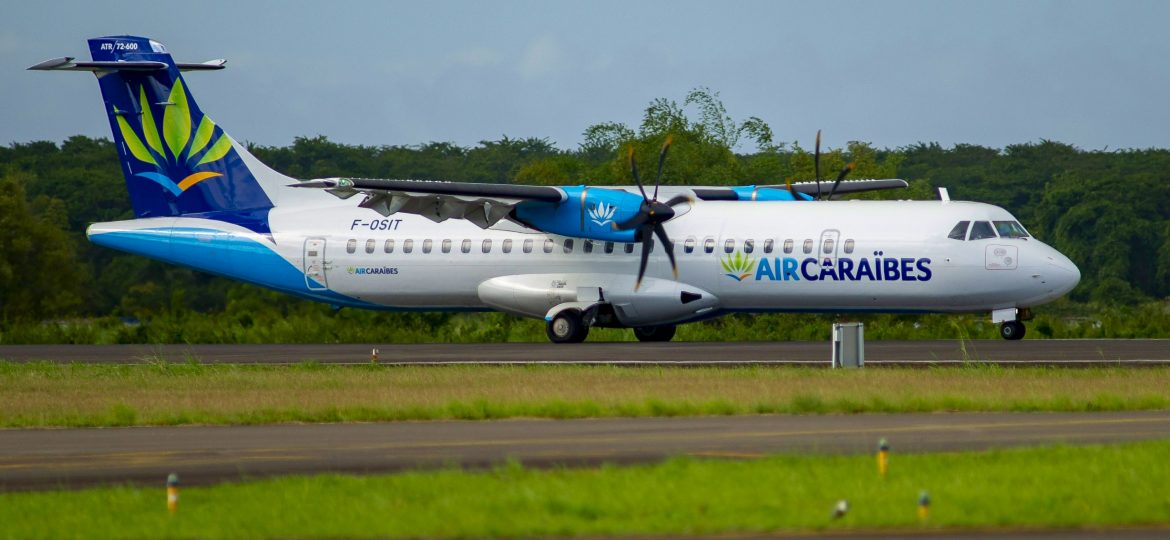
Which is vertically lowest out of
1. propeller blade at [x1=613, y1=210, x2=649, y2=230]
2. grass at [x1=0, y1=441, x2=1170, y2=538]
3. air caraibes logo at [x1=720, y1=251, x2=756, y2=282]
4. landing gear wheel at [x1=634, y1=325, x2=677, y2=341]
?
landing gear wheel at [x1=634, y1=325, x2=677, y2=341]

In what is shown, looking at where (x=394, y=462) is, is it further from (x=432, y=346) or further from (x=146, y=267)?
(x=146, y=267)

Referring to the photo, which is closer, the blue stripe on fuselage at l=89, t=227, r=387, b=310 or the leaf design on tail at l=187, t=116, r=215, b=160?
the blue stripe on fuselage at l=89, t=227, r=387, b=310

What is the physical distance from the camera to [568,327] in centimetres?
3259

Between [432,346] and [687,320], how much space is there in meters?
5.50

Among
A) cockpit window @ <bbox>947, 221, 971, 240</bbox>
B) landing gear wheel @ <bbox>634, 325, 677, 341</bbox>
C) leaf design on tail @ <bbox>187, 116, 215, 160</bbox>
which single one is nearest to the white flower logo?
landing gear wheel @ <bbox>634, 325, 677, 341</bbox>

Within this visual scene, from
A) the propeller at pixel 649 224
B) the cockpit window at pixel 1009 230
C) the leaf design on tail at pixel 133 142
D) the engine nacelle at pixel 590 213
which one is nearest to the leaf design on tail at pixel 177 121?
the leaf design on tail at pixel 133 142

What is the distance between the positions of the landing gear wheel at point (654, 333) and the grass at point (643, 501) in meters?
20.6

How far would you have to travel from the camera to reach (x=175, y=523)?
36.8 feet

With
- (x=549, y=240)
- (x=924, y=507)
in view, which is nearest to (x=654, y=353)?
(x=549, y=240)

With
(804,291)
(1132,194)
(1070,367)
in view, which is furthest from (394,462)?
(1132,194)

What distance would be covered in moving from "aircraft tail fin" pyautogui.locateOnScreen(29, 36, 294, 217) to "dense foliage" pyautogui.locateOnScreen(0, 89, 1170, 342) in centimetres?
404

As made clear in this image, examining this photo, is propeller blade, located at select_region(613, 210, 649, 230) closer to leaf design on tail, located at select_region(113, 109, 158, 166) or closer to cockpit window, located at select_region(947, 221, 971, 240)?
cockpit window, located at select_region(947, 221, 971, 240)

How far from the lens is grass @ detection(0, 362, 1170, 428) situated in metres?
18.8

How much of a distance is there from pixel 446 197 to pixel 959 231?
33.8 feet
